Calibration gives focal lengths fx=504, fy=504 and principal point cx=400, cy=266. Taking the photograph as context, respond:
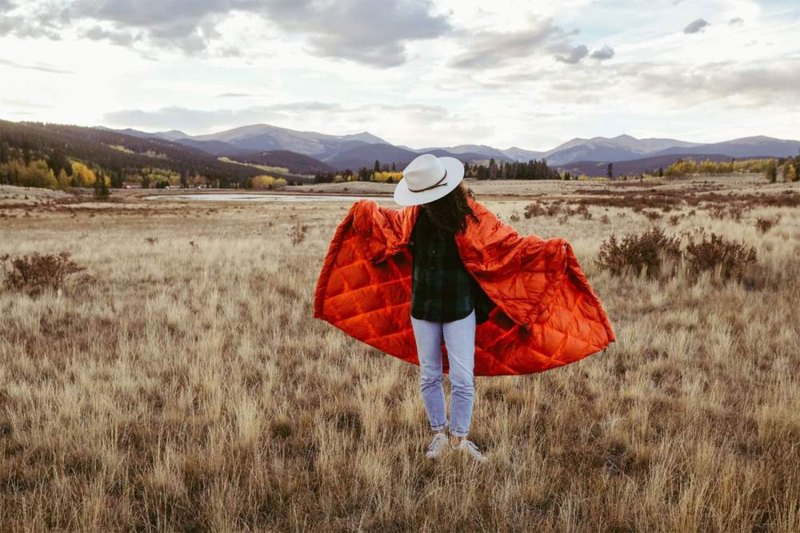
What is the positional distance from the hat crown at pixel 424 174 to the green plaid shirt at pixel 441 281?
0.31 meters

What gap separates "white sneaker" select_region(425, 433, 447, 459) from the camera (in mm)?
3551

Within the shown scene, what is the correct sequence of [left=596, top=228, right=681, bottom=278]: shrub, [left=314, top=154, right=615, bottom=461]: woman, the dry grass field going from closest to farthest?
the dry grass field, [left=314, top=154, right=615, bottom=461]: woman, [left=596, top=228, right=681, bottom=278]: shrub

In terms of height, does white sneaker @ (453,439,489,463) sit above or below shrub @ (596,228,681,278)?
below

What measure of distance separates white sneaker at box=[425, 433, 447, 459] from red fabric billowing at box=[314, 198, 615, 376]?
0.63m

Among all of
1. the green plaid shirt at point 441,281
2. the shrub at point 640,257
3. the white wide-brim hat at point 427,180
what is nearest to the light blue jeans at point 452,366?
the green plaid shirt at point 441,281

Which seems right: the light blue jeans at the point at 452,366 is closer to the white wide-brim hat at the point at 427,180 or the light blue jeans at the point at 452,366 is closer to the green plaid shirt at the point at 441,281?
the green plaid shirt at the point at 441,281

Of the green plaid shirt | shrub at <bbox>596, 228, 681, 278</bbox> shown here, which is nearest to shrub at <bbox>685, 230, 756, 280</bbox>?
shrub at <bbox>596, 228, 681, 278</bbox>

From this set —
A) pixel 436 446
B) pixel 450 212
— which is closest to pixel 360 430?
pixel 436 446

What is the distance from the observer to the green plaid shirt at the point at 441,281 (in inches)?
134

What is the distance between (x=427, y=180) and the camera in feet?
10.6

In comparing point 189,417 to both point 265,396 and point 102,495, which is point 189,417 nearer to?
point 265,396

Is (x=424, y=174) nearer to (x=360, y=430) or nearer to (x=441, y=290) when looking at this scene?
(x=441, y=290)

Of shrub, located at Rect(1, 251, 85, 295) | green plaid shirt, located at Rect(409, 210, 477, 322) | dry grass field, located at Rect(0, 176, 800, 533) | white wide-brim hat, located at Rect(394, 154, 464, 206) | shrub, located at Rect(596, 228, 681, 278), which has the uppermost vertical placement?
white wide-brim hat, located at Rect(394, 154, 464, 206)

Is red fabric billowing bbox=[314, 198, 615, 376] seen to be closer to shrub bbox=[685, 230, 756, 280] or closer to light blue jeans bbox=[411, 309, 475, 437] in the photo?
light blue jeans bbox=[411, 309, 475, 437]
